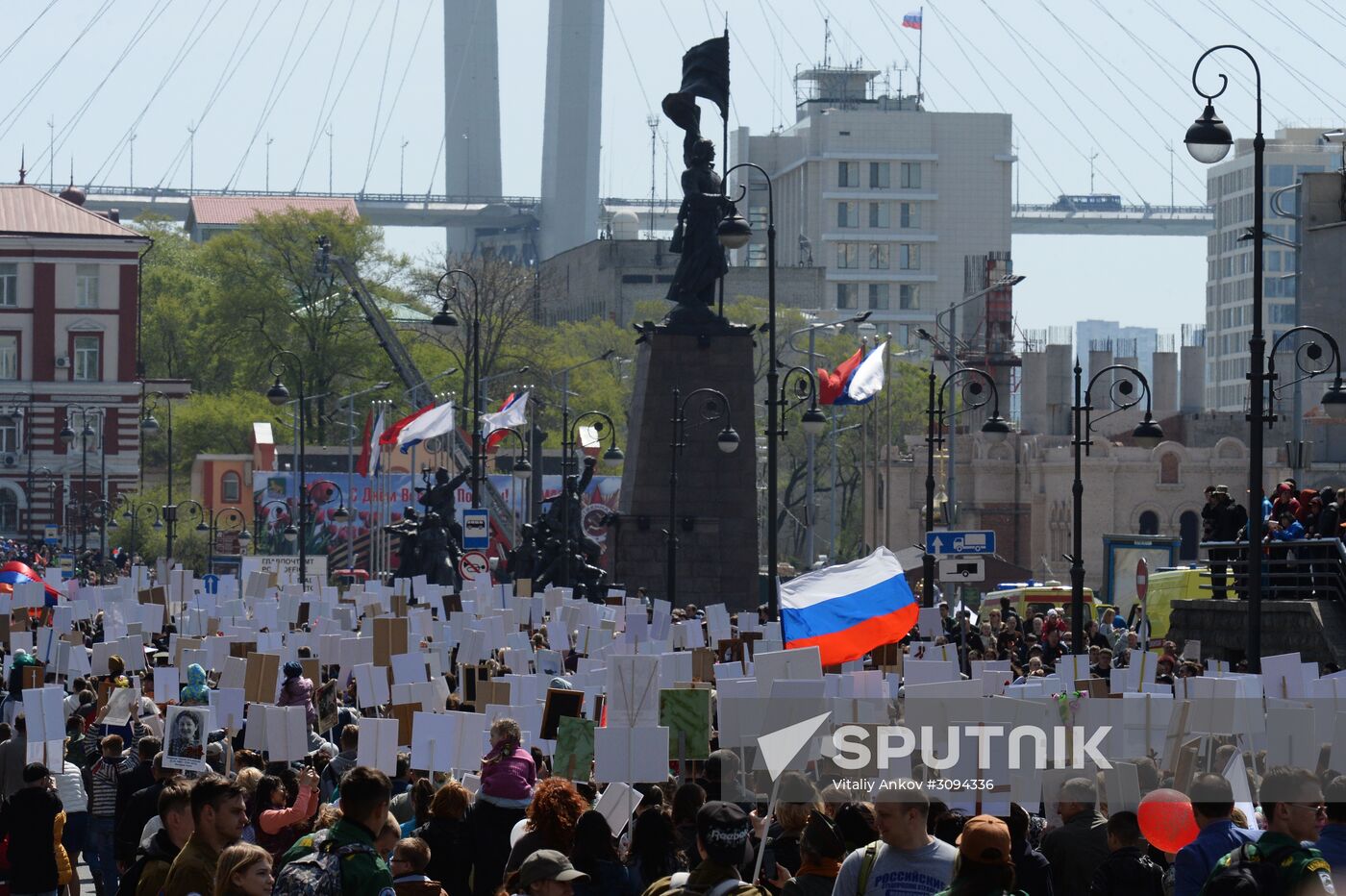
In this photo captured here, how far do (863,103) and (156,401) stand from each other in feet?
216

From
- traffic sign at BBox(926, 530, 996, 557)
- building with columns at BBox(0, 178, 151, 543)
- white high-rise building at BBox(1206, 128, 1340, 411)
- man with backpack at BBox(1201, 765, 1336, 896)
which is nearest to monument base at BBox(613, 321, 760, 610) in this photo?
traffic sign at BBox(926, 530, 996, 557)

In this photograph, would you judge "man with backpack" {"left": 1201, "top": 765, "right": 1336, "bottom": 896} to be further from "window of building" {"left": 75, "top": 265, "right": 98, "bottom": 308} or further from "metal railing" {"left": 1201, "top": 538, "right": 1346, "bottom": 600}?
"window of building" {"left": 75, "top": 265, "right": 98, "bottom": 308}

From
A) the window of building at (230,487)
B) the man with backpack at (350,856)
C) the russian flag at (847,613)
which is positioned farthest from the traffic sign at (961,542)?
the window of building at (230,487)

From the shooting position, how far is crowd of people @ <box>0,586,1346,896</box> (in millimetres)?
8211

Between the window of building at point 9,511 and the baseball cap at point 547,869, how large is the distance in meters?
Answer: 93.5

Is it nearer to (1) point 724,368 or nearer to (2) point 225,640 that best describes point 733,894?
(2) point 225,640

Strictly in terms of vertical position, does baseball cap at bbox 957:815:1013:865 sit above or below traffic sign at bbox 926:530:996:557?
below

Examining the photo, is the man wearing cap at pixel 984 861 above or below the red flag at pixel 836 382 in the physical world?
below

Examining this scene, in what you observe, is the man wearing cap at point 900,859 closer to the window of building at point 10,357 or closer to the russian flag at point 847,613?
the russian flag at point 847,613

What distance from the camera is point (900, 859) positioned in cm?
820

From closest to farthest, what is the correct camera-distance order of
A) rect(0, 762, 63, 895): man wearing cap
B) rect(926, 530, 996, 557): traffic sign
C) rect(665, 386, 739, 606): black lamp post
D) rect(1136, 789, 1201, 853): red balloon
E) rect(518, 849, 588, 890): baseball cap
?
rect(518, 849, 588, 890): baseball cap < rect(1136, 789, 1201, 853): red balloon < rect(0, 762, 63, 895): man wearing cap < rect(926, 530, 996, 557): traffic sign < rect(665, 386, 739, 606): black lamp post

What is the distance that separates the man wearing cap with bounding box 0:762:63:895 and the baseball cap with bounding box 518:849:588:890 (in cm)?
588

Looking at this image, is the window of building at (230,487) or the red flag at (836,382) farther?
the window of building at (230,487)

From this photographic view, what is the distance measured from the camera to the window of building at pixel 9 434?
332 ft
